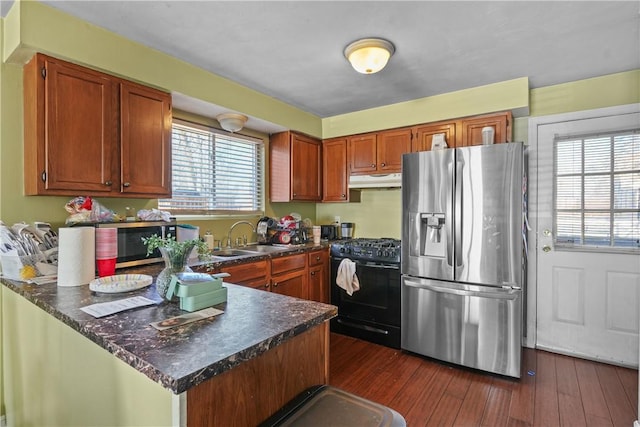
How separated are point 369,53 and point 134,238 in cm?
196

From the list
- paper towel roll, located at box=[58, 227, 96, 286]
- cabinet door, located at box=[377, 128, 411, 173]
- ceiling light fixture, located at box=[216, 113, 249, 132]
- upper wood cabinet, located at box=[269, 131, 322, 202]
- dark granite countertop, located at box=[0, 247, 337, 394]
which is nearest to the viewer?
dark granite countertop, located at box=[0, 247, 337, 394]

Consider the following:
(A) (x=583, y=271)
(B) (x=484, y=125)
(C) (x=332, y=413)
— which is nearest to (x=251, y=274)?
(C) (x=332, y=413)

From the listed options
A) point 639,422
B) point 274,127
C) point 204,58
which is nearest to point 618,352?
point 639,422

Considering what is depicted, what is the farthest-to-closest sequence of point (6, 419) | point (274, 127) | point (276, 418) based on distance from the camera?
point (274, 127)
point (6, 419)
point (276, 418)

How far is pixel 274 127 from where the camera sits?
133 inches

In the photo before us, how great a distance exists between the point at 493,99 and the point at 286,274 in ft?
8.02

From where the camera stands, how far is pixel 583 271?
9.08 feet

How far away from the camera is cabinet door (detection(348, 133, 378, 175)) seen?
357 centimetres

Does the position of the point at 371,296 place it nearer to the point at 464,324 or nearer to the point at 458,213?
the point at 464,324

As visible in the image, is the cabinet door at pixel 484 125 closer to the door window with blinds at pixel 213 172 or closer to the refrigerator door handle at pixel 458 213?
the refrigerator door handle at pixel 458 213

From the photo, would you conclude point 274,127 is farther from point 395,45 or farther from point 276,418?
point 276,418

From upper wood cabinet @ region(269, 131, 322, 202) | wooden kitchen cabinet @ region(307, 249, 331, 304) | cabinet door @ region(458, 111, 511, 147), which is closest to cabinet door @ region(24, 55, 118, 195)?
upper wood cabinet @ region(269, 131, 322, 202)

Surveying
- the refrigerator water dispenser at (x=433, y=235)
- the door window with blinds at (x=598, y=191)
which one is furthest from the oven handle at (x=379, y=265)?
the door window with blinds at (x=598, y=191)

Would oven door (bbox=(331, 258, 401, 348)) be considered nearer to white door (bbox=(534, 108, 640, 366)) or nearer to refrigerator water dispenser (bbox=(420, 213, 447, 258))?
refrigerator water dispenser (bbox=(420, 213, 447, 258))
